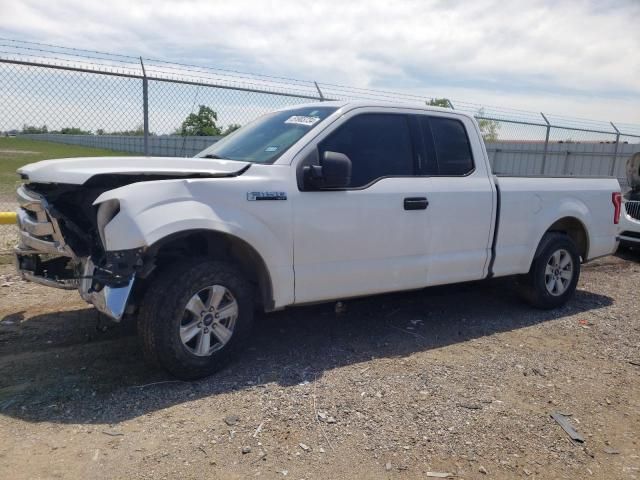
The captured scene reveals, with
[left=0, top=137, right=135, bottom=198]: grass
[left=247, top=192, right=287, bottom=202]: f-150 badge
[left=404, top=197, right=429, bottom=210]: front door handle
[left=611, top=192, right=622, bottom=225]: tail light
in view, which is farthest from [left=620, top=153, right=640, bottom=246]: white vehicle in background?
[left=0, top=137, right=135, bottom=198]: grass

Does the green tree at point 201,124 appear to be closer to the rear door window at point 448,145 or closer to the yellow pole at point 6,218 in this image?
the yellow pole at point 6,218

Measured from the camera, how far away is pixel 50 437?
10.3 feet

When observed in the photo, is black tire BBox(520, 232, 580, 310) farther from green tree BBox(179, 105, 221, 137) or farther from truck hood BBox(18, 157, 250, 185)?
green tree BBox(179, 105, 221, 137)

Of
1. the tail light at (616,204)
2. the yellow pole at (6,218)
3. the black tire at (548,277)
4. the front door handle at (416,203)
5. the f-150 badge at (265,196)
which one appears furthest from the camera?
the yellow pole at (6,218)

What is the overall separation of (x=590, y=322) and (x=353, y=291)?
2.85m

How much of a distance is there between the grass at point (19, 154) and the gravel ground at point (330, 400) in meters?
6.66

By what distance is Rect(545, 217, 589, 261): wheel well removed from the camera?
618 centimetres

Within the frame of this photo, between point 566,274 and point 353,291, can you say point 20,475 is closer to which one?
point 353,291

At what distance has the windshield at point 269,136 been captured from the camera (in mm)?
4375

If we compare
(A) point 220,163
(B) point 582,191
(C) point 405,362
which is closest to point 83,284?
(A) point 220,163

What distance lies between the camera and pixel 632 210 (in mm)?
9773

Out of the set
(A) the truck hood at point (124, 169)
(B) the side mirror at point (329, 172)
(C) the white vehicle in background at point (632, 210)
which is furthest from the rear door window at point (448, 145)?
(C) the white vehicle in background at point (632, 210)

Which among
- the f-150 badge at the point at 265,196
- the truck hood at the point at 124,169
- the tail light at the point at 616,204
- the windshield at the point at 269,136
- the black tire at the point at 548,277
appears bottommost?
the black tire at the point at 548,277

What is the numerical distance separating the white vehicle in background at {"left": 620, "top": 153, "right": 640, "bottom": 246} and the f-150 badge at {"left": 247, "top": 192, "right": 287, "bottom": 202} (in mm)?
6978
